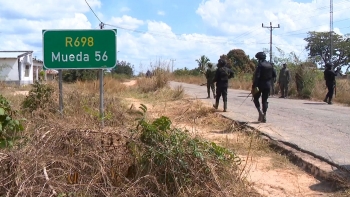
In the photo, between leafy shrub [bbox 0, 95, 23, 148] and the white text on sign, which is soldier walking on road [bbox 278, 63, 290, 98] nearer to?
the white text on sign

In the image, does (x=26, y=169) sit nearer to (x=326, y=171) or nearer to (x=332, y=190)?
(x=332, y=190)

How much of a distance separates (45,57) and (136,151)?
251cm

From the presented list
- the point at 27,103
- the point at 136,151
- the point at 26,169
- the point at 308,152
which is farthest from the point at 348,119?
the point at 26,169

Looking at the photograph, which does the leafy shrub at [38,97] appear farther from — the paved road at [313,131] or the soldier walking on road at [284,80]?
the soldier walking on road at [284,80]

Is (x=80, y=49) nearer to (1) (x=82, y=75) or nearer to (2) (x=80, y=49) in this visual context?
(2) (x=80, y=49)

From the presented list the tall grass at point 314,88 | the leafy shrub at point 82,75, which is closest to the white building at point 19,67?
the leafy shrub at point 82,75

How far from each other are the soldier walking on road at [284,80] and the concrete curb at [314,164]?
1349 centimetres

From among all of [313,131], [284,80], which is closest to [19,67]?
[284,80]

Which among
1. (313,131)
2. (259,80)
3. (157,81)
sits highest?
(259,80)

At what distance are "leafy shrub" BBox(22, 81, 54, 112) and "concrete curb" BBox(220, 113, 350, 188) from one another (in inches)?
183

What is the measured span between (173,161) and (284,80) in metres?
17.9

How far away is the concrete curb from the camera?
552 centimetres

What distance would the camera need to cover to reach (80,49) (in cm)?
628

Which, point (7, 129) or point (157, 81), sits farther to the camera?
point (157, 81)
